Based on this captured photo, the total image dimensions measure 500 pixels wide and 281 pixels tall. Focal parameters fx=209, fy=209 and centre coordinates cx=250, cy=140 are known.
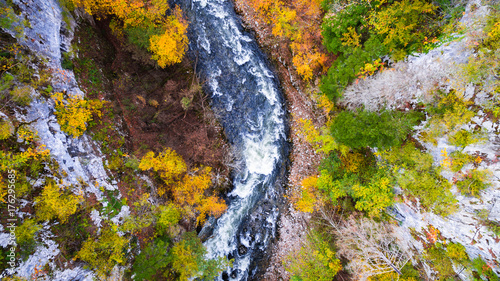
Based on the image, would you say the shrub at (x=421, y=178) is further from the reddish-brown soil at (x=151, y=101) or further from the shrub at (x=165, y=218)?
the shrub at (x=165, y=218)

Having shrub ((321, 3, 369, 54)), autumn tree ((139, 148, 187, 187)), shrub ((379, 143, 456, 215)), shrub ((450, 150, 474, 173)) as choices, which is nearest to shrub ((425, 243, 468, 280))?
shrub ((379, 143, 456, 215))

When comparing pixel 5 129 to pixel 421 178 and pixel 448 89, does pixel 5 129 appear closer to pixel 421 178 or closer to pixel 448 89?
pixel 421 178

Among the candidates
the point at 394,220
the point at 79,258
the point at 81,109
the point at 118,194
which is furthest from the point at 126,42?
the point at 394,220

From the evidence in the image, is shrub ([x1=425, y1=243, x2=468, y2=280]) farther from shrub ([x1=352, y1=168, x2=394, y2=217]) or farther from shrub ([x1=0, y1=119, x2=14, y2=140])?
shrub ([x1=0, y1=119, x2=14, y2=140])

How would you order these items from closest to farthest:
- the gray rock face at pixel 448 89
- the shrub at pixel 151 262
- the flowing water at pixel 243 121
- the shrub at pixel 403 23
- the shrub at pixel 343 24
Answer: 1. the gray rock face at pixel 448 89
2. the shrub at pixel 403 23
3. the shrub at pixel 343 24
4. the shrub at pixel 151 262
5. the flowing water at pixel 243 121

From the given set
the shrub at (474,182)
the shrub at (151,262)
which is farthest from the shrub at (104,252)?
the shrub at (474,182)

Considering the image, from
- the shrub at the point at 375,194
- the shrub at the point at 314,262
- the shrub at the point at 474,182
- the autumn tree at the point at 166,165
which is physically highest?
the autumn tree at the point at 166,165

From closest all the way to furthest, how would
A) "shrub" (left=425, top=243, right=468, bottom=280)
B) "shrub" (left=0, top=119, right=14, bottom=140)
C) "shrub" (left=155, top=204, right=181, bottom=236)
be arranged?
"shrub" (left=0, top=119, right=14, bottom=140)
"shrub" (left=425, top=243, right=468, bottom=280)
"shrub" (left=155, top=204, right=181, bottom=236)
